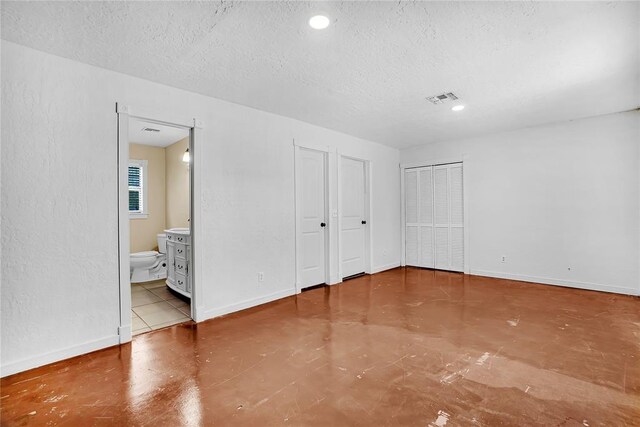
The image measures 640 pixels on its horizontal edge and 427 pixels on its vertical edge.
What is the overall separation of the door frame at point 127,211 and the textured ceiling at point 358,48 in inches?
14.0

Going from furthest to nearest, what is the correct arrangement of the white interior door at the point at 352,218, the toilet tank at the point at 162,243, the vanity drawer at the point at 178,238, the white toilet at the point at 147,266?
the toilet tank at the point at 162,243, the white interior door at the point at 352,218, the white toilet at the point at 147,266, the vanity drawer at the point at 178,238

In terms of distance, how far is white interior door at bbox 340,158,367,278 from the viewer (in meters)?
5.29

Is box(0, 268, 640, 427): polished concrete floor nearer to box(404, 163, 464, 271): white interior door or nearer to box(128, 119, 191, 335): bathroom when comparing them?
box(128, 119, 191, 335): bathroom

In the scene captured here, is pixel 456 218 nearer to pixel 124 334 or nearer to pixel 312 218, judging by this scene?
pixel 312 218

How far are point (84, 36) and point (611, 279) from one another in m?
6.54

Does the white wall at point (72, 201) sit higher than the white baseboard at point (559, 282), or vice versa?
the white wall at point (72, 201)

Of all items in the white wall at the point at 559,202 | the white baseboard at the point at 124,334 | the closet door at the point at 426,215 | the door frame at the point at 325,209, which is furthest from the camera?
the closet door at the point at 426,215

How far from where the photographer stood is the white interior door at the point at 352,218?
5.29 m

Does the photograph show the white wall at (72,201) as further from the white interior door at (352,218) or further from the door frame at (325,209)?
the white interior door at (352,218)

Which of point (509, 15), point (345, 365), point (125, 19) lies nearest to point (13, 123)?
point (125, 19)

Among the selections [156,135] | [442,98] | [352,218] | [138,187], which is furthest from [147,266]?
[442,98]

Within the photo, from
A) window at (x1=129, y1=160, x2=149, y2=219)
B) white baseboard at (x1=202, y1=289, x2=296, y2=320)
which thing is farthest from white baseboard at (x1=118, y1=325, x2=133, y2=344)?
window at (x1=129, y1=160, x2=149, y2=219)

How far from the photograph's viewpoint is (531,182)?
494 cm

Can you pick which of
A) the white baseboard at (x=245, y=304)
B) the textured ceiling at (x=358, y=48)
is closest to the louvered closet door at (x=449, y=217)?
the textured ceiling at (x=358, y=48)
